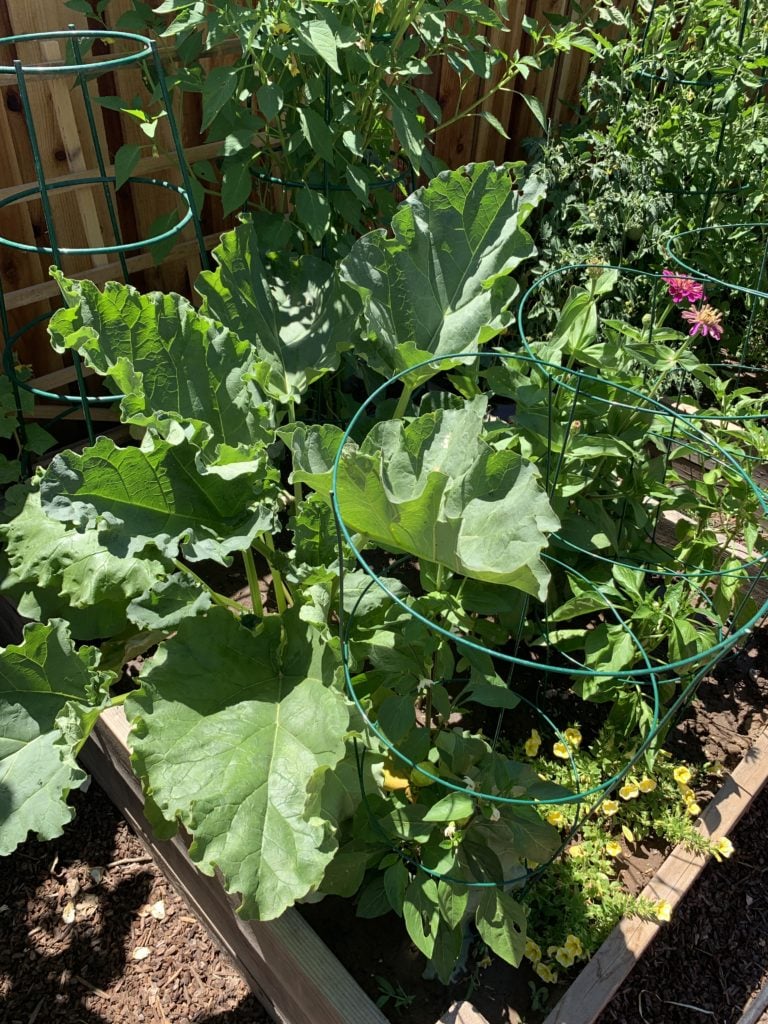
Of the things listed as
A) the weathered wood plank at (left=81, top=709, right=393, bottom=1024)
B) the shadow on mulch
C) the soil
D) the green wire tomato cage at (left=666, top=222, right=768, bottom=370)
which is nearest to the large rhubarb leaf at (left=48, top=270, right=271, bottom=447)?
the weathered wood plank at (left=81, top=709, right=393, bottom=1024)

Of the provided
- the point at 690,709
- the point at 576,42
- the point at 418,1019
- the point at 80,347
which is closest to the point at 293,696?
the point at 418,1019

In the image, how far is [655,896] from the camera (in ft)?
6.19

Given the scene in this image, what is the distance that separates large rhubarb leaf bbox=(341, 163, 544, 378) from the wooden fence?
825 millimetres

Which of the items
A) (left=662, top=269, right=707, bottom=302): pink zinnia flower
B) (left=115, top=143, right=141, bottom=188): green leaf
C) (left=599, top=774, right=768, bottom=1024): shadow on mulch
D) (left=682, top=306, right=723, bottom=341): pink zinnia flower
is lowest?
(left=599, top=774, right=768, bottom=1024): shadow on mulch

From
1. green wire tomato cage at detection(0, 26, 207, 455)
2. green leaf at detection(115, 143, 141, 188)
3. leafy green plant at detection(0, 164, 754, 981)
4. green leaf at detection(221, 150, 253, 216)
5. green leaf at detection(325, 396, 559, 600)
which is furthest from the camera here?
green leaf at detection(221, 150, 253, 216)

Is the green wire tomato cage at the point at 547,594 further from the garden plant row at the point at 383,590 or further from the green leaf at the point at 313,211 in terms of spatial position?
the green leaf at the point at 313,211

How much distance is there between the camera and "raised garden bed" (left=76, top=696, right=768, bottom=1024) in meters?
1.62

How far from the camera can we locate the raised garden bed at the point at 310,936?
5.31 ft

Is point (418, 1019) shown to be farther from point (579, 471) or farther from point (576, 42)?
point (576, 42)

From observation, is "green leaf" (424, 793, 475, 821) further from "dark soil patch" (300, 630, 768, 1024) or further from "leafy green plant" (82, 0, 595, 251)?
"leafy green plant" (82, 0, 595, 251)

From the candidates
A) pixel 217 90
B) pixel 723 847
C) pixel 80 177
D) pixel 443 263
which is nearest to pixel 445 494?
pixel 443 263

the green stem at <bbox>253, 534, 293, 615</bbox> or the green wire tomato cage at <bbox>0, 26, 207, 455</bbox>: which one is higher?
the green wire tomato cage at <bbox>0, 26, 207, 455</bbox>

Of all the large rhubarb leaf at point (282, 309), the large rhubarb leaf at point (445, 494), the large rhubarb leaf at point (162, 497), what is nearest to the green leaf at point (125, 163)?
the large rhubarb leaf at point (282, 309)

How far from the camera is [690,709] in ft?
7.89
